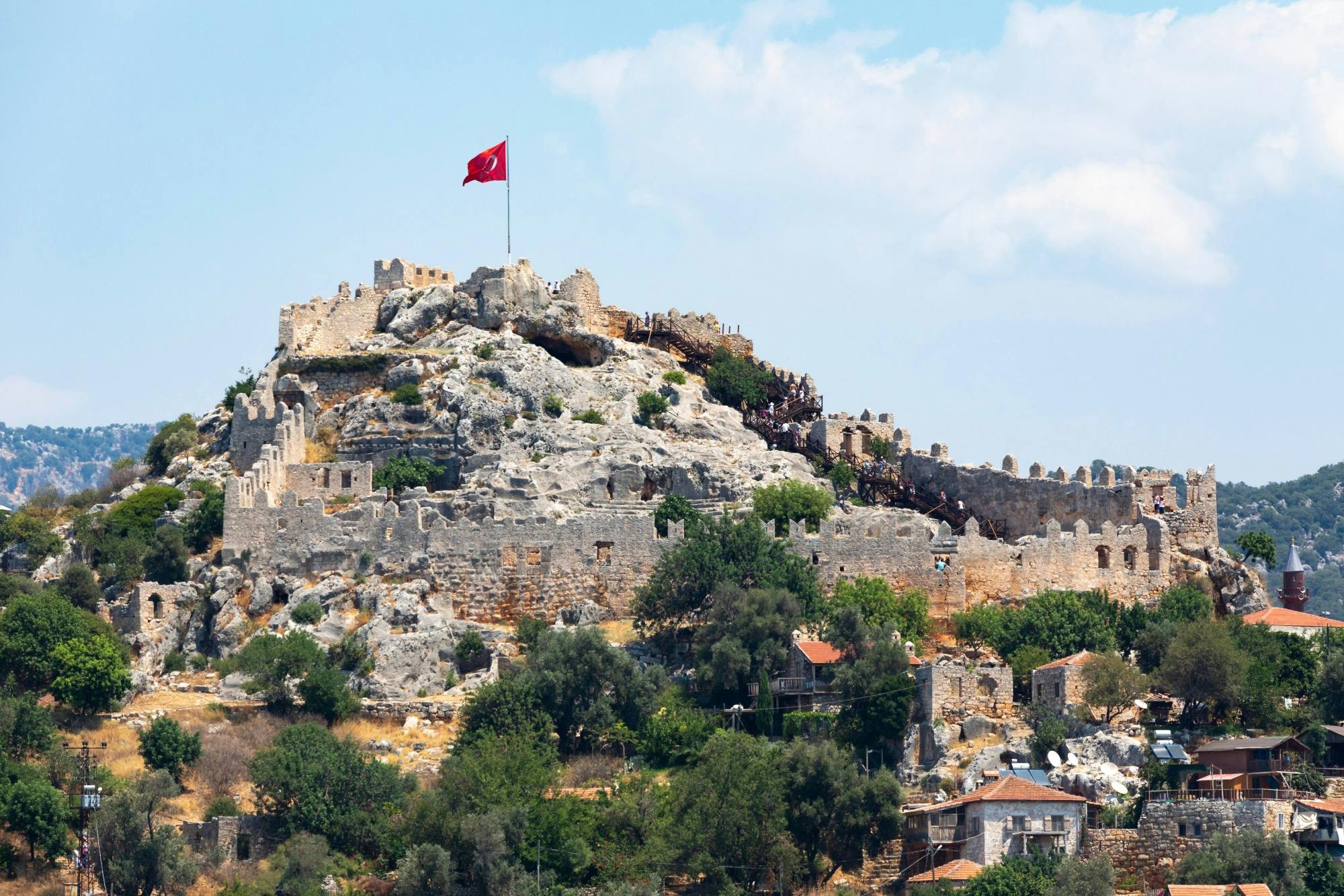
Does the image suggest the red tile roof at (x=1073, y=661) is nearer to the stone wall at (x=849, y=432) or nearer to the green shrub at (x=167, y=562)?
the stone wall at (x=849, y=432)

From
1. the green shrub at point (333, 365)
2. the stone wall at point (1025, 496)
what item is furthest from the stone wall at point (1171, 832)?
the green shrub at point (333, 365)

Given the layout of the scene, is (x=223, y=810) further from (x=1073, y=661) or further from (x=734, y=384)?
(x=734, y=384)

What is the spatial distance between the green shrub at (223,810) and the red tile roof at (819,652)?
13886 millimetres

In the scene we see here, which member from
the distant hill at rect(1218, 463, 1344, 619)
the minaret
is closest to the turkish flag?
the minaret

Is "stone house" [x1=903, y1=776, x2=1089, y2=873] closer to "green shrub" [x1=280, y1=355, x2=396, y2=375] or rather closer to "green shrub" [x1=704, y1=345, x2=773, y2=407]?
"green shrub" [x1=704, y1=345, x2=773, y2=407]

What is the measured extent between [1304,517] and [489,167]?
3760 inches

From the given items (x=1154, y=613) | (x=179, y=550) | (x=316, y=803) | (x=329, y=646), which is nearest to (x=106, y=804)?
(x=316, y=803)

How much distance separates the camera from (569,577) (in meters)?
65.3

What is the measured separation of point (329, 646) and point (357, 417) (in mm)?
11208

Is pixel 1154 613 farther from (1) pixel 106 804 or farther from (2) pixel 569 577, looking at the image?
(1) pixel 106 804

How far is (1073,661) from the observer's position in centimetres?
5781

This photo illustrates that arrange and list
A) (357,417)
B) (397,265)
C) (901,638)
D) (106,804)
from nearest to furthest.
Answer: (106,804), (901,638), (357,417), (397,265)

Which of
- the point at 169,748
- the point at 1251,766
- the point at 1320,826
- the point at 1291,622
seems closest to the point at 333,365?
the point at 169,748

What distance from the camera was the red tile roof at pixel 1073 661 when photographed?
188ft
